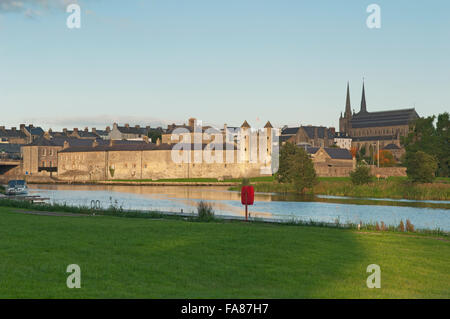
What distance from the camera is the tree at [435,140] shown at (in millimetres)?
74688

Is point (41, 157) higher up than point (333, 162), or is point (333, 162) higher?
point (41, 157)

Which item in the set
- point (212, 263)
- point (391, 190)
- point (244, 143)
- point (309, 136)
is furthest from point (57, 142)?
point (212, 263)

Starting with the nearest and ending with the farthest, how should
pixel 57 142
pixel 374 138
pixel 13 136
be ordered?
1. pixel 57 142
2. pixel 13 136
3. pixel 374 138

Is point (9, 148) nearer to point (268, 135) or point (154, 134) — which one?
point (154, 134)

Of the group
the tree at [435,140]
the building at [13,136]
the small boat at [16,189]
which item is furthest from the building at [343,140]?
the small boat at [16,189]

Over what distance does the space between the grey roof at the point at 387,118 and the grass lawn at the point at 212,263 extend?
17298 centimetres

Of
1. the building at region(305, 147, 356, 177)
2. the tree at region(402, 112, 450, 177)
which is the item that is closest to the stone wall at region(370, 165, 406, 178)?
the building at region(305, 147, 356, 177)

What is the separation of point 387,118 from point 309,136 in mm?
35645

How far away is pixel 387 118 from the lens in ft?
625

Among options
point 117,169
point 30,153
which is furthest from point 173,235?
point 30,153

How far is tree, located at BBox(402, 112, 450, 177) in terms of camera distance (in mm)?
74688

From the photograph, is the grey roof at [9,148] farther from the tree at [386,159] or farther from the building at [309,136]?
the tree at [386,159]

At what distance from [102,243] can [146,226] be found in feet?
14.1

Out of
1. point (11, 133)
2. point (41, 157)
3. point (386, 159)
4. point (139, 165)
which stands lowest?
point (139, 165)
